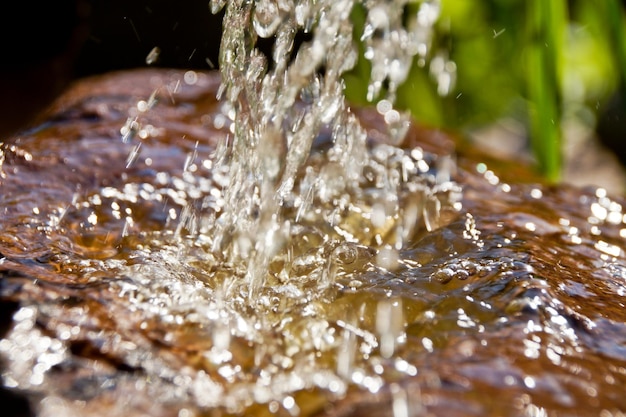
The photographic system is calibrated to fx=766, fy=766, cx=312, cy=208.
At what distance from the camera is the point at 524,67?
4242 mm

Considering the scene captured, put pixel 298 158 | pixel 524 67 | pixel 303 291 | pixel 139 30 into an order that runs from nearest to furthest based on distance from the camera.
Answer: pixel 303 291
pixel 298 158
pixel 524 67
pixel 139 30

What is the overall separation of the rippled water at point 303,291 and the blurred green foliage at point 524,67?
0.76 m

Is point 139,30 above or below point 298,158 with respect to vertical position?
below

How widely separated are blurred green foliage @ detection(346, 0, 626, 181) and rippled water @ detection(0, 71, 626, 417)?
0.76 meters

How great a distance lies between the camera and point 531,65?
3236mm

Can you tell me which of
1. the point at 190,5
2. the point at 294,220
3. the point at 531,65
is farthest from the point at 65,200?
the point at 190,5

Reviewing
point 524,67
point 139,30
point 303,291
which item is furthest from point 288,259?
point 139,30

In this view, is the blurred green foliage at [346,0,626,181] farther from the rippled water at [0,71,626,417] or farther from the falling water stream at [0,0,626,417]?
the rippled water at [0,71,626,417]

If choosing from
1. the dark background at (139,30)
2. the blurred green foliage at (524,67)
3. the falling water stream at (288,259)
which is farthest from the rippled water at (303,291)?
the dark background at (139,30)

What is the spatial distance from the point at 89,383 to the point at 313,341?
0.43m

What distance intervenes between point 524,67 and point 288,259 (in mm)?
2754

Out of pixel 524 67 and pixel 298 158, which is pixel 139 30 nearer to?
pixel 524 67

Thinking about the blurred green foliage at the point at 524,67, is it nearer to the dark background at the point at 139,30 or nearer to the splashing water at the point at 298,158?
the splashing water at the point at 298,158

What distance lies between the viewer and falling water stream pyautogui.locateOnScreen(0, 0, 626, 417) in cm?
129
